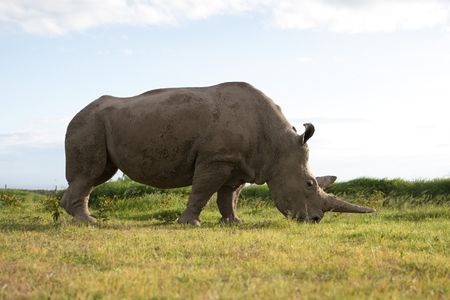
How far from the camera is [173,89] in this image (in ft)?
34.7

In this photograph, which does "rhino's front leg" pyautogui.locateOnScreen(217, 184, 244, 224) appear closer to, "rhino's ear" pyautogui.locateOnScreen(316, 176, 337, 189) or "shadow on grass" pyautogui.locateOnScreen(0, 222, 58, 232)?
"rhino's ear" pyautogui.locateOnScreen(316, 176, 337, 189)

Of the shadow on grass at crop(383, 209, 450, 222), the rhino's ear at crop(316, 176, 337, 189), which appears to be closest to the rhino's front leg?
the rhino's ear at crop(316, 176, 337, 189)

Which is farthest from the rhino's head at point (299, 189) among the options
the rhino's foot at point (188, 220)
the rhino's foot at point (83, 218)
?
the rhino's foot at point (83, 218)

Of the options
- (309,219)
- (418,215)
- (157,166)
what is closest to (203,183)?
(157,166)

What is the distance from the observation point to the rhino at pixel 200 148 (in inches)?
386

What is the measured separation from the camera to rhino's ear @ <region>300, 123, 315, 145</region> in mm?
9930

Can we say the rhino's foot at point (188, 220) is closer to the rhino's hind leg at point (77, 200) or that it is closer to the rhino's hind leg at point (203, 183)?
the rhino's hind leg at point (203, 183)

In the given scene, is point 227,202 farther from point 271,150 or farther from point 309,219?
point 309,219

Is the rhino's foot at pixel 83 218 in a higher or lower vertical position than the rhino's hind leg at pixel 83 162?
lower

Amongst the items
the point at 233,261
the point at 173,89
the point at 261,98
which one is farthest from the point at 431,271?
the point at 173,89

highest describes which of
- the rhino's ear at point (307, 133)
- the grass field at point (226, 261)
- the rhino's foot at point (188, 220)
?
the rhino's ear at point (307, 133)

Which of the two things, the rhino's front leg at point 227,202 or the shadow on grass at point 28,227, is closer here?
the shadow on grass at point 28,227

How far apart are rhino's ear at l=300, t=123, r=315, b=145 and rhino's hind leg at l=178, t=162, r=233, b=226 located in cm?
122

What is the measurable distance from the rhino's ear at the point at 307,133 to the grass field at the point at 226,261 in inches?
57.7
